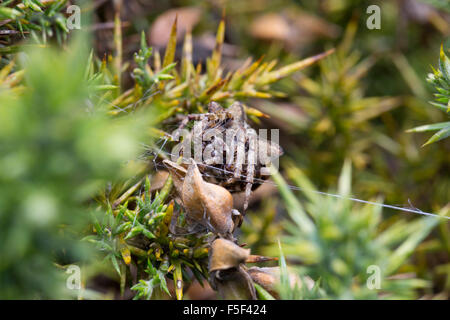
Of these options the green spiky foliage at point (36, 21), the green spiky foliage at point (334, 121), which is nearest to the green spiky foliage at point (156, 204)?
the green spiky foliage at point (36, 21)

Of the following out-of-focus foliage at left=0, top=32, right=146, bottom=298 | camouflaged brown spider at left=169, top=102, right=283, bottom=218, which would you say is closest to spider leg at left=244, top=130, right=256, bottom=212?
camouflaged brown spider at left=169, top=102, right=283, bottom=218

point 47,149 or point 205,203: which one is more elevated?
point 47,149

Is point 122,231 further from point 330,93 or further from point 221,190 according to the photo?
point 330,93

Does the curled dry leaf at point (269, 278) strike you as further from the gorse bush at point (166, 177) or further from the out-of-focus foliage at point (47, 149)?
the out-of-focus foliage at point (47, 149)

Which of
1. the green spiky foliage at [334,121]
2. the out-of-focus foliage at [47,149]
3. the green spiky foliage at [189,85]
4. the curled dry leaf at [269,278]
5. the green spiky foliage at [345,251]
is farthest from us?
the green spiky foliage at [334,121]

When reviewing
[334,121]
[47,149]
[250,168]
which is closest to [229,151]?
[250,168]

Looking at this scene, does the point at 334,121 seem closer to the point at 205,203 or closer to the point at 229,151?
the point at 229,151
